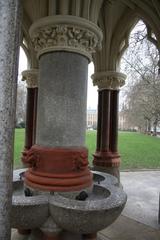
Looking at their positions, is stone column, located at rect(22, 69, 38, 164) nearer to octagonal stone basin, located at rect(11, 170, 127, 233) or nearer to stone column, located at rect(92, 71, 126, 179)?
stone column, located at rect(92, 71, 126, 179)

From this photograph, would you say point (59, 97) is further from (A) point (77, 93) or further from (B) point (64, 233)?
(B) point (64, 233)

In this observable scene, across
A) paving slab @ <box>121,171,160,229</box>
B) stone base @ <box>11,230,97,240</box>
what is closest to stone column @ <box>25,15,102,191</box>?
stone base @ <box>11,230,97,240</box>

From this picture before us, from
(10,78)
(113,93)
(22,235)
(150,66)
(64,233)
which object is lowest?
(22,235)

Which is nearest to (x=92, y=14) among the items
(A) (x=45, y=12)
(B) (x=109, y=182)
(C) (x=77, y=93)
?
(A) (x=45, y=12)

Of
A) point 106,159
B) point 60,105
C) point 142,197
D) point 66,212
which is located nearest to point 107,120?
point 106,159

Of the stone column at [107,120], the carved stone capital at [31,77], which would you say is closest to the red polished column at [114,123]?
the stone column at [107,120]

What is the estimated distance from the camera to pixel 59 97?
2.94 meters

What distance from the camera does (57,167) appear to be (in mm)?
2920

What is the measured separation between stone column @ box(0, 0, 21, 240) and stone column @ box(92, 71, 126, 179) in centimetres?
495

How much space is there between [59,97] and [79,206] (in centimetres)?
114

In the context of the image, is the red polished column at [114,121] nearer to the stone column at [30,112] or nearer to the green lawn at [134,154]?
the stone column at [30,112]

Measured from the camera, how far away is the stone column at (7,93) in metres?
1.24

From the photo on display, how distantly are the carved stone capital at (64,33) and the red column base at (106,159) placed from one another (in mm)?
3536

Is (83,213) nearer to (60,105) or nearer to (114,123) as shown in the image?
(60,105)
